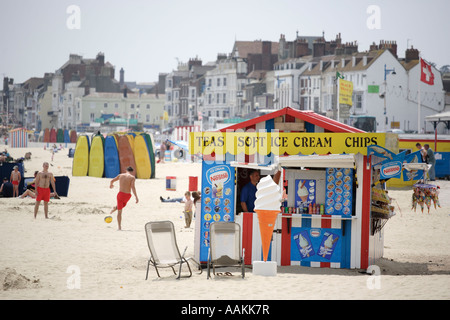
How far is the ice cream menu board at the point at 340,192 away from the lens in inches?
443

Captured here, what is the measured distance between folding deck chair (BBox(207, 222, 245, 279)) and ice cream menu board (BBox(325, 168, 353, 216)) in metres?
1.62

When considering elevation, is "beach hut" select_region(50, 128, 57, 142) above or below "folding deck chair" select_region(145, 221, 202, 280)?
above

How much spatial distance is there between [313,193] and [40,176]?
26.1ft

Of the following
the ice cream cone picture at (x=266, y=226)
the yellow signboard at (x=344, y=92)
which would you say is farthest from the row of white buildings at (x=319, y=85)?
the ice cream cone picture at (x=266, y=226)

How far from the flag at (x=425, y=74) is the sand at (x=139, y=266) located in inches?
901

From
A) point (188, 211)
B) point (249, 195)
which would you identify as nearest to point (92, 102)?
point (188, 211)

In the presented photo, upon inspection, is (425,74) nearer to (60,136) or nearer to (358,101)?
(358,101)

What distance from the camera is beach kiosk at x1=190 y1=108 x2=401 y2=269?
11.2 meters

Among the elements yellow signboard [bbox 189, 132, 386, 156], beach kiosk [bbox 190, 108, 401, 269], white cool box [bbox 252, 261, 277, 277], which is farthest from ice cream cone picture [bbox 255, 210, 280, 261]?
yellow signboard [bbox 189, 132, 386, 156]

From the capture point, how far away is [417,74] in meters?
64.1

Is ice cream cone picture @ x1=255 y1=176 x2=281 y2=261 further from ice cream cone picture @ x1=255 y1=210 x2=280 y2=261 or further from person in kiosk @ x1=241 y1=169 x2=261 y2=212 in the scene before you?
person in kiosk @ x1=241 y1=169 x2=261 y2=212

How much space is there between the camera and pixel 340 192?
37.0 ft
